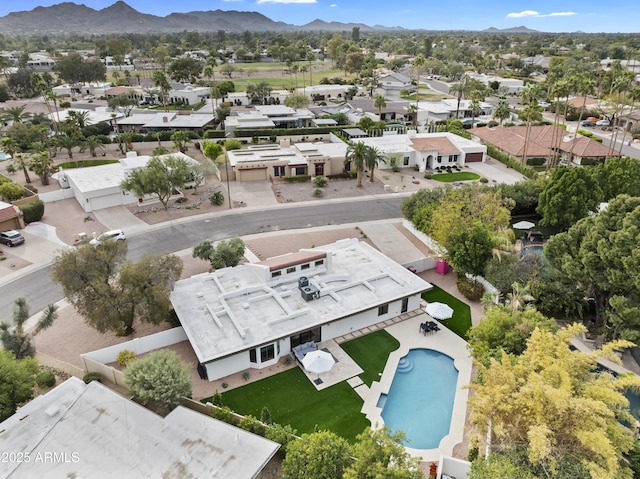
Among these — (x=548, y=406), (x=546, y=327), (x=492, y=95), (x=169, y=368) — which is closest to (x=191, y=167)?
(x=169, y=368)

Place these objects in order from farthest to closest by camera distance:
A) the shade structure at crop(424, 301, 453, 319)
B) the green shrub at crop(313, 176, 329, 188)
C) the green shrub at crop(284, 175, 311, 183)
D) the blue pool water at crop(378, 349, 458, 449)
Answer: the green shrub at crop(284, 175, 311, 183), the green shrub at crop(313, 176, 329, 188), the shade structure at crop(424, 301, 453, 319), the blue pool water at crop(378, 349, 458, 449)

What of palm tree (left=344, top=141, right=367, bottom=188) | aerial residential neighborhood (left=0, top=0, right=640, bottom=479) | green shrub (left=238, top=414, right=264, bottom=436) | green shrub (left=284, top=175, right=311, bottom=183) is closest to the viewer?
aerial residential neighborhood (left=0, top=0, right=640, bottom=479)

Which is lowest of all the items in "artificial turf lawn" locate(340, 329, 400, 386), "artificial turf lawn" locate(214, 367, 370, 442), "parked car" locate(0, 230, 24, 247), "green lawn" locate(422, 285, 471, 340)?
"artificial turf lawn" locate(214, 367, 370, 442)

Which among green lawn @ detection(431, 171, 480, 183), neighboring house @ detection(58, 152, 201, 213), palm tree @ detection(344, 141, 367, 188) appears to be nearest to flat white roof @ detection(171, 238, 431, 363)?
palm tree @ detection(344, 141, 367, 188)

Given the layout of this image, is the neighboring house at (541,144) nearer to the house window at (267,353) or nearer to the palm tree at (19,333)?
the house window at (267,353)

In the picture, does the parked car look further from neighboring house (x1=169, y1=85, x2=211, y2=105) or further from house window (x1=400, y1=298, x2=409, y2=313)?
neighboring house (x1=169, y1=85, x2=211, y2=105)

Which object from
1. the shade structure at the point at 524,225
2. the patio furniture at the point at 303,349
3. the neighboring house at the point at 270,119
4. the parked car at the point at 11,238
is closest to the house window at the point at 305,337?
the patio furniture at the point at 303,349

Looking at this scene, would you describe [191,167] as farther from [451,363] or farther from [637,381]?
[637,381]
